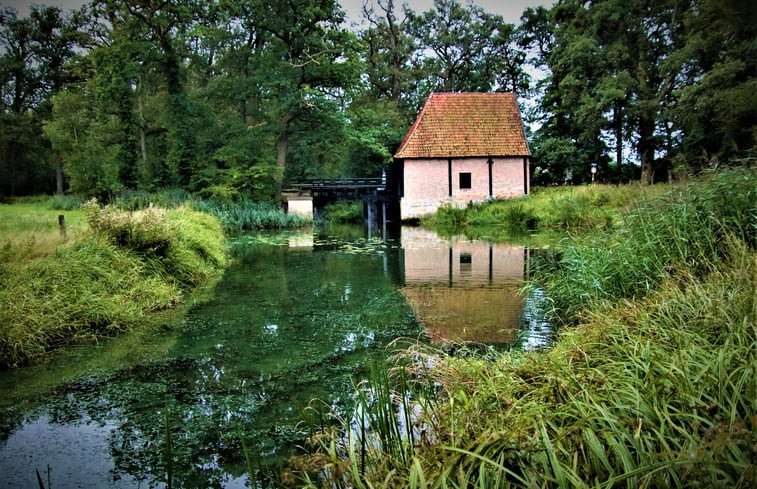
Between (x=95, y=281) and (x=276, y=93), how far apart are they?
1764 centimetres

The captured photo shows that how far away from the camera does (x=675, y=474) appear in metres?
1.78

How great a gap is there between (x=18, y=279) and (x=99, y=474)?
11.7 feet

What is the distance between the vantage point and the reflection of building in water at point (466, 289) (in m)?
5.67

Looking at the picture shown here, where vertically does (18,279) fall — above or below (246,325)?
above

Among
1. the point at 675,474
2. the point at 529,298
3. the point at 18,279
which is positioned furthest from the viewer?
the point at 529,298

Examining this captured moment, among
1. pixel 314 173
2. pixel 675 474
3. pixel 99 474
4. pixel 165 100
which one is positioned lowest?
pixel 99 474

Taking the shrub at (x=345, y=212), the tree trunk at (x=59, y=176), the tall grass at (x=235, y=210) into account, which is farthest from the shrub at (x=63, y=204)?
the shrub at (x=345, y=212)

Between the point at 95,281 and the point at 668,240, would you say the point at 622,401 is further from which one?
the point at 95,281

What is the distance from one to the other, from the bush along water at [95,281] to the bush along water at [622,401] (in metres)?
3.65

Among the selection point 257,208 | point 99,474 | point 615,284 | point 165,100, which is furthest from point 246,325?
point 165,100

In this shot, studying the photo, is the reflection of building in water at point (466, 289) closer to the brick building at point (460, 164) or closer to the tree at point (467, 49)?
the brick building at point (460, 164)

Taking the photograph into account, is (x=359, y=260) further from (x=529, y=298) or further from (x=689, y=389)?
(x=689, y=389)

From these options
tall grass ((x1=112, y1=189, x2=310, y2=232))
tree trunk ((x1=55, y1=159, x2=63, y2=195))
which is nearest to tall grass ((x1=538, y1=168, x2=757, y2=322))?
tall grass ((x1=112, y1=189, x2=310, y2=232))

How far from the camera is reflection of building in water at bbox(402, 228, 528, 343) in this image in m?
5.67
